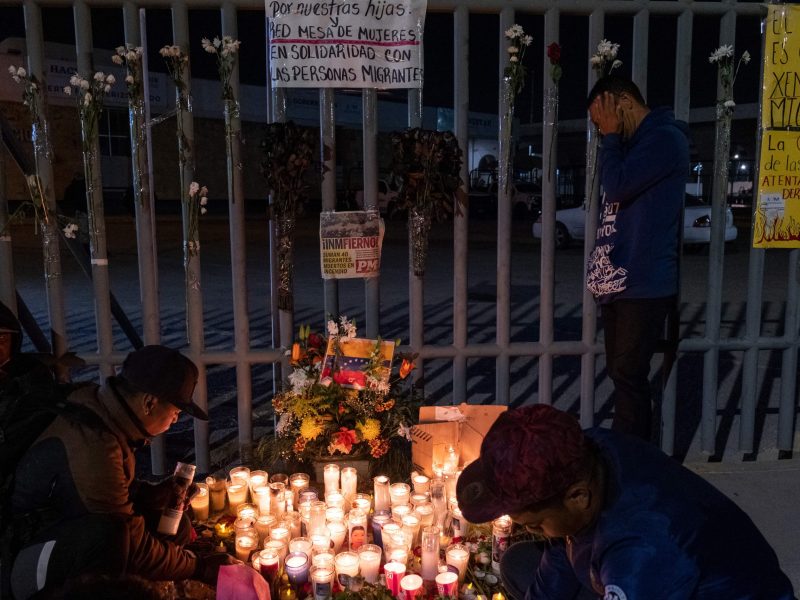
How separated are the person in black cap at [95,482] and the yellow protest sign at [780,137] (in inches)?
156

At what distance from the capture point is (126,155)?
3053cm

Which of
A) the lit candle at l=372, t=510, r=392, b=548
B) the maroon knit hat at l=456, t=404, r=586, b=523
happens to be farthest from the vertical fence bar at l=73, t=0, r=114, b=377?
the maroon knit hat at l=456, t=404, r=586, b=523

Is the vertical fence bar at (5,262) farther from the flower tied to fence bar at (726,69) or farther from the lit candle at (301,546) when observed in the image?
the flower tied to fence bar at (726,69)

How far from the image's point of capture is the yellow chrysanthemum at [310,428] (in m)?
4.51

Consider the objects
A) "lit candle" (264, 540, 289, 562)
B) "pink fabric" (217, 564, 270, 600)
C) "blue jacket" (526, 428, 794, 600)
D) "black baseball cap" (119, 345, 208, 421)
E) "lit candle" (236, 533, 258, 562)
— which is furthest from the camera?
"lit candle" (236, 533, 258, 562)

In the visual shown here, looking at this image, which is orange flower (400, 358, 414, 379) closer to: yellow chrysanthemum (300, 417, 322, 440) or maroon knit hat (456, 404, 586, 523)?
yellow chrysanthemum (300, 417, 322, 440)

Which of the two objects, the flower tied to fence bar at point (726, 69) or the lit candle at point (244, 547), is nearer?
the lit candle at point (244, 547)

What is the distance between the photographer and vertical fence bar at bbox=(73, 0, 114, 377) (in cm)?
462

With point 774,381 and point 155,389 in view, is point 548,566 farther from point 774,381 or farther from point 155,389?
point 774,381

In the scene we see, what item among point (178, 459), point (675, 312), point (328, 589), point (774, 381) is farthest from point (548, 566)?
point (774, 381)

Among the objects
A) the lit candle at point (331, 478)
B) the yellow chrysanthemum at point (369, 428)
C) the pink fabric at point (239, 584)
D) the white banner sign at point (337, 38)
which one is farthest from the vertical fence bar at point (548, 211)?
the pink fabric at point (239, 584)

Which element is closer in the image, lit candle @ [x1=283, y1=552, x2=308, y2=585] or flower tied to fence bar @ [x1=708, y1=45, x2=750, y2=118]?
lit candle @ [x1=283, y1=552, x2=308, y2=585]

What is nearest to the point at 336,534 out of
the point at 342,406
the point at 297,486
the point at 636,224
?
the point at 297,486

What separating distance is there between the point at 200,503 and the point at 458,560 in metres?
1.49
